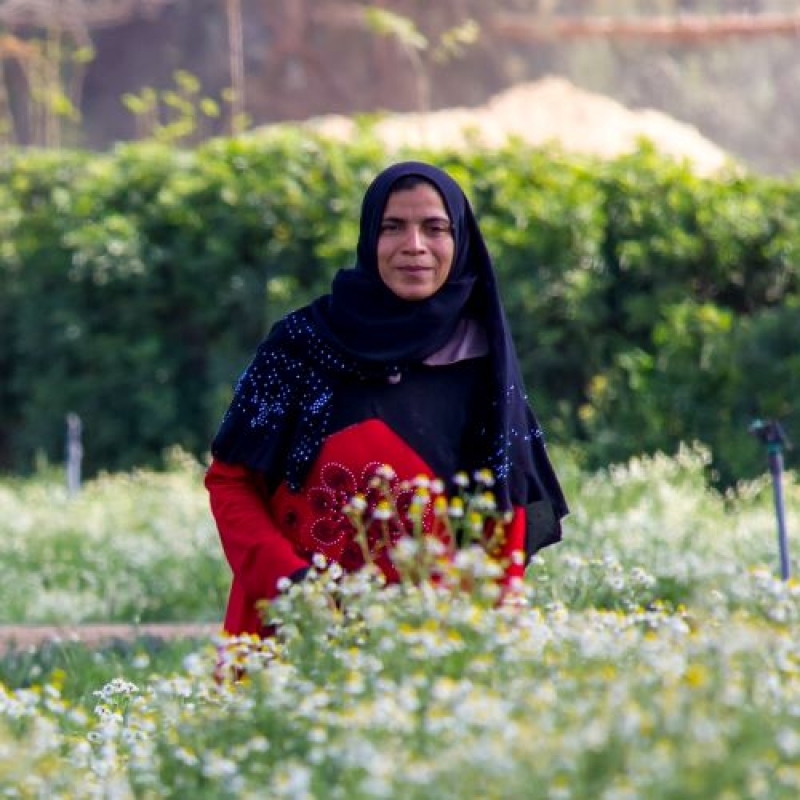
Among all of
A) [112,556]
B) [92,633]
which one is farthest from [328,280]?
[92,633]

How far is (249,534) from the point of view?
12.7ft

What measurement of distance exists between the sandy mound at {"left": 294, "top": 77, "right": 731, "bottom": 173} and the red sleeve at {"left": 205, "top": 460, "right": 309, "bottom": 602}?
12844 millimetres

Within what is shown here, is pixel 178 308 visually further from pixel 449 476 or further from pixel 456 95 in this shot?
pixel 456 95

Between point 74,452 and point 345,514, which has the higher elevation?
point 345,514

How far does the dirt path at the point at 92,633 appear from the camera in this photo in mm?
6466

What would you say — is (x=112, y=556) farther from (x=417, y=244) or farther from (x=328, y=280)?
(x=417, y=244)

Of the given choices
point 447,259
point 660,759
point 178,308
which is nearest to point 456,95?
point 178,308

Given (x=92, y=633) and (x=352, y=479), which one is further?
(x=92, y=633)

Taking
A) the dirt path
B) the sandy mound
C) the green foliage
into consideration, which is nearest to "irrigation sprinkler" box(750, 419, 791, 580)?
the dirt path

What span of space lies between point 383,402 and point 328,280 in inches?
272

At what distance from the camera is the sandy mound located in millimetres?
17547

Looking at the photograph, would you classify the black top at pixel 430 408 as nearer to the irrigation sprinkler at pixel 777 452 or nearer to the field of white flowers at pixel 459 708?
the field of white flowers at pixel 459 708

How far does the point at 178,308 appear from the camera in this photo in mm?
11781

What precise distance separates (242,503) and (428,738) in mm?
1280
